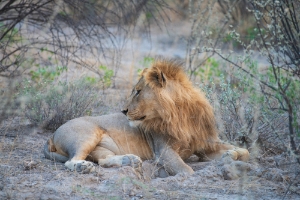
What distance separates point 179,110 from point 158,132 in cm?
27

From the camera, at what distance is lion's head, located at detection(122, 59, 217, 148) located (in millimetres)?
5055

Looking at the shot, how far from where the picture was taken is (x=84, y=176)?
14.7ft

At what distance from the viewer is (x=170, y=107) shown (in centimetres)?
506

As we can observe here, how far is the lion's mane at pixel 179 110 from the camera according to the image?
5066 millimetres

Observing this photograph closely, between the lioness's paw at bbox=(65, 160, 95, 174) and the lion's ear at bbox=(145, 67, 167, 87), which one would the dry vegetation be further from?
the lion's ear at bbox=(145, 67, 167, 87)

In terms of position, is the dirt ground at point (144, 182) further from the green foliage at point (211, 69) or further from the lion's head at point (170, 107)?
the green foliage at point (211, 69)

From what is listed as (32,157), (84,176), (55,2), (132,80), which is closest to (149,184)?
(84,176)

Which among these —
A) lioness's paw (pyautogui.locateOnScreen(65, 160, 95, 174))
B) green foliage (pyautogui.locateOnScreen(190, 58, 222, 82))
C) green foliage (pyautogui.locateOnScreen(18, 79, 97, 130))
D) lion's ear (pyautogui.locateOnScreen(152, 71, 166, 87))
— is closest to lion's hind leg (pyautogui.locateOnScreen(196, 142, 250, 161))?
lion's ear (pyautogui.locateOnScreen(152, 71, 166, 87))

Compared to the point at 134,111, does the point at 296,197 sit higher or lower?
lower

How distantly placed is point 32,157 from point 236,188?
6.50 ft

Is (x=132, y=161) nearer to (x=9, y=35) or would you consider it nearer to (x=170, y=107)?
(x=170, y=107)

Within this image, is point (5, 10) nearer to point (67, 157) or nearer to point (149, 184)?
point (67, 157)

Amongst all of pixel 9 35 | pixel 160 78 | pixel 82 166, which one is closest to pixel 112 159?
pixel 82 166

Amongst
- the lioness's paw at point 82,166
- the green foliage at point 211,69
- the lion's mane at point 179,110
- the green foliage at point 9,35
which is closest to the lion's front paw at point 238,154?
the lion's mane at point 179,110
